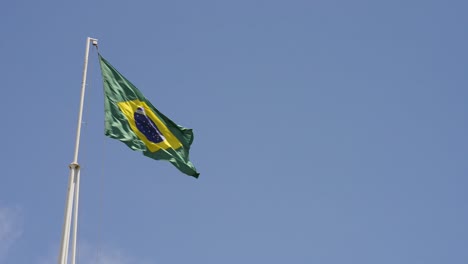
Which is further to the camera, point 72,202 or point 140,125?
point 140,125

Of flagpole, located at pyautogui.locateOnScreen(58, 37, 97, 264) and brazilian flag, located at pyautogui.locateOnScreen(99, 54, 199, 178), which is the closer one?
flagpole, located at pyautogui.locateOnScreen(58, 37, 97, 264)

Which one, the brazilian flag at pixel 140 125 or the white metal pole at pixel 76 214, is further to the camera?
the brazilian flag at pixel 140 125

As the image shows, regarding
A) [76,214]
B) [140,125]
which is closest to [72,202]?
[76,214]

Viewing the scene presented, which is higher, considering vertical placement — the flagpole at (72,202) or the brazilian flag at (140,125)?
the brazilian flag at (140,125)

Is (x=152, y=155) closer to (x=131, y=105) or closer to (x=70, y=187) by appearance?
(x=131, y=105)

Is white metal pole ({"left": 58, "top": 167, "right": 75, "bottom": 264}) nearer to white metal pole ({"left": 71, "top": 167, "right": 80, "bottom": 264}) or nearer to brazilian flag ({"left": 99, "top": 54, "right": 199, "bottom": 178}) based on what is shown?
white metal pole ({"left": 71, "top": 167, "right": 80, "bottom": 264})

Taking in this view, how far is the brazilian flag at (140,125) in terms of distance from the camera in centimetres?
2359

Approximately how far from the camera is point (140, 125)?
24.6 m

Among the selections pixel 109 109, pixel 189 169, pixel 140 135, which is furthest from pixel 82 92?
pixel 189 169

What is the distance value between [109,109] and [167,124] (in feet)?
9.36

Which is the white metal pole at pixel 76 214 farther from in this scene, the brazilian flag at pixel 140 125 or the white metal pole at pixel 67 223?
the brazilian flag at pixel 140 125

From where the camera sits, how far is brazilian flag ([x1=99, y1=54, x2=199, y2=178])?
2359 cm

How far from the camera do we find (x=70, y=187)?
71.0 feet

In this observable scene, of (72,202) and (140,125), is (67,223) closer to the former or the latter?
(72,202)
